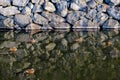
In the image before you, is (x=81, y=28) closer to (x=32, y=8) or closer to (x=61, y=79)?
(x=32, y=8)

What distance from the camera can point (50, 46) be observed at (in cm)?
810

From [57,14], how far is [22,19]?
3.59ft

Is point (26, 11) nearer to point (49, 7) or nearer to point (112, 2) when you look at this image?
point (49, 7)

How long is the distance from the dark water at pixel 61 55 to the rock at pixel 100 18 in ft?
2.87

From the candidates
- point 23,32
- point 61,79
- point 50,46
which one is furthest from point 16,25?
point 61,79

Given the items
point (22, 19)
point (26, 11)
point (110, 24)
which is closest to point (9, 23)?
point (22, 19)

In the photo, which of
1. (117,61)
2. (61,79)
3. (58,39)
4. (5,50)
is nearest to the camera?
(61,79)

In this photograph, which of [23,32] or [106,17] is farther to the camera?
[106,17]

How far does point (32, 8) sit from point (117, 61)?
4.85 meters

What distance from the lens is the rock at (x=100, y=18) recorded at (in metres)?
10.9

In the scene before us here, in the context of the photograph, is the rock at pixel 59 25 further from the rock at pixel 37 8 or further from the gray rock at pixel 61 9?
the rock at pixel 37 8

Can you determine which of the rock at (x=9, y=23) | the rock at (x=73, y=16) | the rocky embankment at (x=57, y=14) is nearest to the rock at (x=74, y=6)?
the rocky embankment at (x=57, y=14)

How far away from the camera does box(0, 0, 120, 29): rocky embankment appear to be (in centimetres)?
1066

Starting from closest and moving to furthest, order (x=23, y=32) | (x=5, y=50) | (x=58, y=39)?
(x=5, y=50) < (x=58, y=39) < (x=23, y=32)
